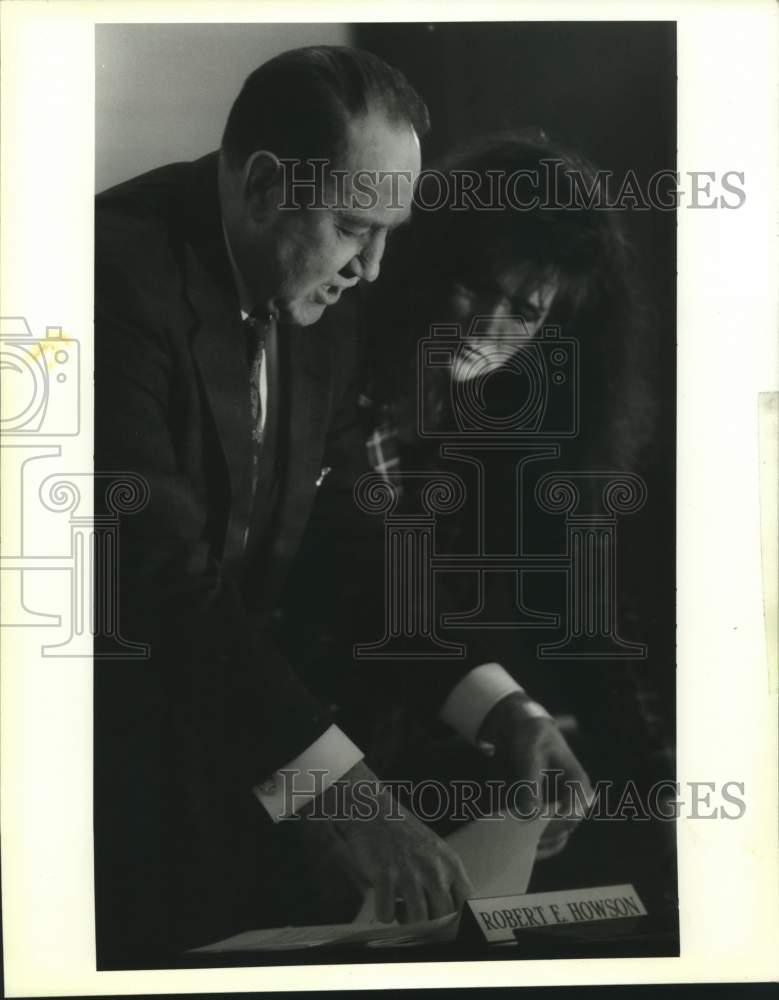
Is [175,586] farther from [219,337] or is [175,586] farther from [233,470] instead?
[219,337]

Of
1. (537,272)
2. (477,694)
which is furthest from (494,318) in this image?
(477,694)

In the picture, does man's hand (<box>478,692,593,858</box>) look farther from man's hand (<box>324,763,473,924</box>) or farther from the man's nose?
the man's nose

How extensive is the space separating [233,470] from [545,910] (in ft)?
2.30

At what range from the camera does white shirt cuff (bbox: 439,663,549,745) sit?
130cm

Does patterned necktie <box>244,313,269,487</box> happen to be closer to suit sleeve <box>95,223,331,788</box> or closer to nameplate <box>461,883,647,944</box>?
suit sleeve <box>95,223,331,788</box>

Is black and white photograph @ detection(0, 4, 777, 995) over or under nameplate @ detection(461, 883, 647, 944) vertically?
A: over

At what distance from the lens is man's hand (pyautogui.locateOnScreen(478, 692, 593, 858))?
1311mm

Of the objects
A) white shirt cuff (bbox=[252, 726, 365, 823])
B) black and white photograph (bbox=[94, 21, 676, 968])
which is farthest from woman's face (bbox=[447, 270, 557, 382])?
white shirt cuff (bbox=[252, 726, 365, 823])

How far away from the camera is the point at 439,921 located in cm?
130

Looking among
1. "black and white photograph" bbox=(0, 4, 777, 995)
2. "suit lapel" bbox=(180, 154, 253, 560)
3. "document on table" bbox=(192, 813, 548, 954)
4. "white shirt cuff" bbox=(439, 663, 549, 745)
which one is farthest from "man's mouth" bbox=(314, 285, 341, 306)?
"document on table" bbox=(192, 813, 548, 954)

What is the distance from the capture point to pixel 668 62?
4.31ft

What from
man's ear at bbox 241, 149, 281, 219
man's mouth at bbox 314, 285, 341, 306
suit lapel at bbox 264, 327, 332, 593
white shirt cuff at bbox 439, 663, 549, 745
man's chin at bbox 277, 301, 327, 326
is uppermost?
man's ear at bbox 241, 149, 281, 219

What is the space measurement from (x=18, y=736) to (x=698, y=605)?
35.4 inches

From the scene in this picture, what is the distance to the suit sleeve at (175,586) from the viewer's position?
50.1 inches
